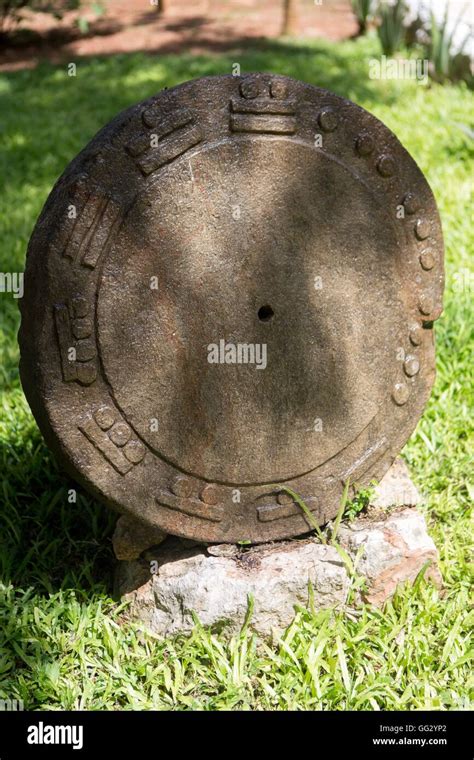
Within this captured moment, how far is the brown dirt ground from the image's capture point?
32.8ft

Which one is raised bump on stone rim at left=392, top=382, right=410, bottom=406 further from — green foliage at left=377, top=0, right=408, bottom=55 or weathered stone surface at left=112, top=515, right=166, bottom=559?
green foliage at left=377, top=0, right=408, bottom=55

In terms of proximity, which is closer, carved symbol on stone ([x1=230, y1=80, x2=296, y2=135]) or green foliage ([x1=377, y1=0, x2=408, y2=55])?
carved symbol on stone ([x1=230, y1=80, x2=296, y2=135])

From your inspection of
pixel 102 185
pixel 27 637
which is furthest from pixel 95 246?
pixel 27 637

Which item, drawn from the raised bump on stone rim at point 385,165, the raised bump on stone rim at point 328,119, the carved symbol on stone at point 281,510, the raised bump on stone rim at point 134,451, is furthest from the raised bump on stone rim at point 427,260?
the raised bump on stone rim at point 134,451

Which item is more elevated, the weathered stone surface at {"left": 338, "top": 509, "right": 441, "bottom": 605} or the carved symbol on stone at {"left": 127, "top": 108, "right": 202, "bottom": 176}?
the carved symbol on stone at {"left": 127, "top": 108, "right": 202, "bottom": 176}

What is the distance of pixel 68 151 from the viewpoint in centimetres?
659

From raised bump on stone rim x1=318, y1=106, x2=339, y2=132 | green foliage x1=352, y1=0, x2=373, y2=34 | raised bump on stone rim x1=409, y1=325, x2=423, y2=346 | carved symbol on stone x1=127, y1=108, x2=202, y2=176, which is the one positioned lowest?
raised bump on stone rim x1=409, y1=325, x2=423, y2=346

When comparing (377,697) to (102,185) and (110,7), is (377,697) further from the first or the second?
(110,7)

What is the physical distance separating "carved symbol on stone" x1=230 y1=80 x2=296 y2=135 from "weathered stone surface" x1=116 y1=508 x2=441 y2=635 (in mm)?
1299

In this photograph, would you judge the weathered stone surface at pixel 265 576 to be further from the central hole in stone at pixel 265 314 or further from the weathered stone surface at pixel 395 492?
the central hole in stone at pixel 265 314

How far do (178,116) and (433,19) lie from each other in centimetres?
562

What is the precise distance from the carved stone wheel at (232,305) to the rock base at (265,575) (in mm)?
91

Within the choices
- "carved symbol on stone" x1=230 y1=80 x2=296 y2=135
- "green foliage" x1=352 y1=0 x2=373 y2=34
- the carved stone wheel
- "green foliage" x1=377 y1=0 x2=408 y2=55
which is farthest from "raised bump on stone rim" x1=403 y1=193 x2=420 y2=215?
"green foliage" x1=352 y1=0 x2=373 y2=34

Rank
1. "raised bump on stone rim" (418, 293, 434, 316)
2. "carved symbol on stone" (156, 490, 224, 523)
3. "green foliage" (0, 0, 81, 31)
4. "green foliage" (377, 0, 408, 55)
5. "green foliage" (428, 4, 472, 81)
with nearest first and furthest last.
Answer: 1. "carved symbol on stone" (156, 490, 224, 523)
2. "raised bump on stone rim" (418, 293, 434, 316)
3. "green foliage" (428, 4, 472, 81)
4. "green foliage" (377, 0, 408, 55)
5. "green foliage" (0, 0, 81, 31)
